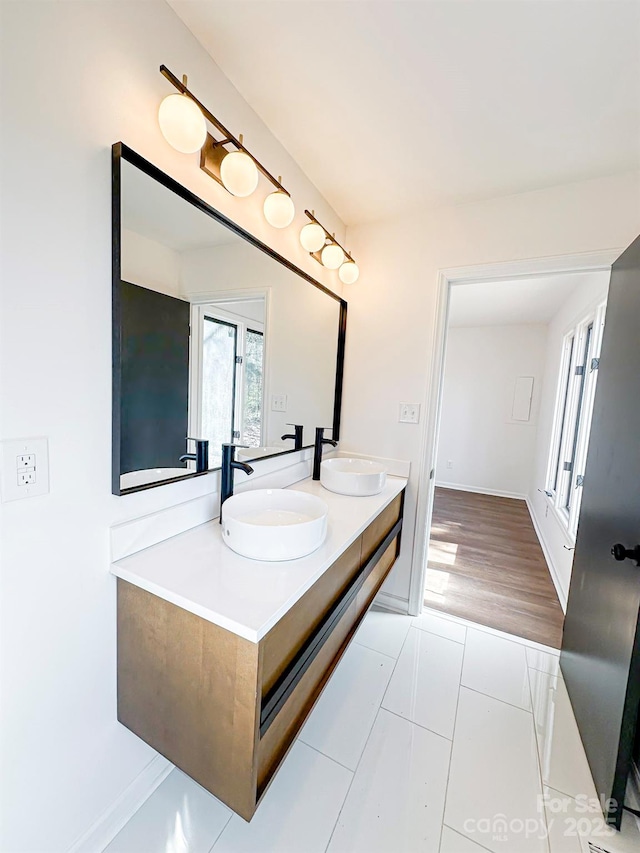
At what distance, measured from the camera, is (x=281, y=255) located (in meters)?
1.67

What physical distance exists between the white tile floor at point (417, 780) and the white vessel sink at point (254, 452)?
1111 millimetres

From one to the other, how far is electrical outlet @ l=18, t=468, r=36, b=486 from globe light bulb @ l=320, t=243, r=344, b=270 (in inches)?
65.1

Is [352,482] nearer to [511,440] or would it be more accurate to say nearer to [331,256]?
[331,256]

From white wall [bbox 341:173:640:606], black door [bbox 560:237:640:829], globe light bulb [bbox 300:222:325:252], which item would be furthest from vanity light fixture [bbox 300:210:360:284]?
black door [bbox 560:237:640:829]

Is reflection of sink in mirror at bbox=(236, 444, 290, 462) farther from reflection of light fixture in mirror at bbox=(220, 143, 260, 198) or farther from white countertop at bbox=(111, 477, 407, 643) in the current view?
reflection of light fixture in mirror at bbox=(220, 143, 260, 198)

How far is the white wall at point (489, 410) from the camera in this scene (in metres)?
5.00

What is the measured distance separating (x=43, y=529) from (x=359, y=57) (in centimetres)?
168

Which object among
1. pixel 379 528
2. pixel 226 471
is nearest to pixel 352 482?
pixel 379 528

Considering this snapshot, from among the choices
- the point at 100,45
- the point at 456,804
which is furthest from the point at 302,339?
the point at 456,804

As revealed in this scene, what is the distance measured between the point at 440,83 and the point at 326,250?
0.83 metres

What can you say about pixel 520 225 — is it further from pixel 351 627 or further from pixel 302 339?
pixel 351 627

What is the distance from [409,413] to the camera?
7.10 ft

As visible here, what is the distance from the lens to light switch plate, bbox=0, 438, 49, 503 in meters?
0.78

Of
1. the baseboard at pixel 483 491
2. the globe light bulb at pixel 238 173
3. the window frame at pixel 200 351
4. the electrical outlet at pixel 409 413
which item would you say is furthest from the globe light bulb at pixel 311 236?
the baseboard at pixel 483 491
